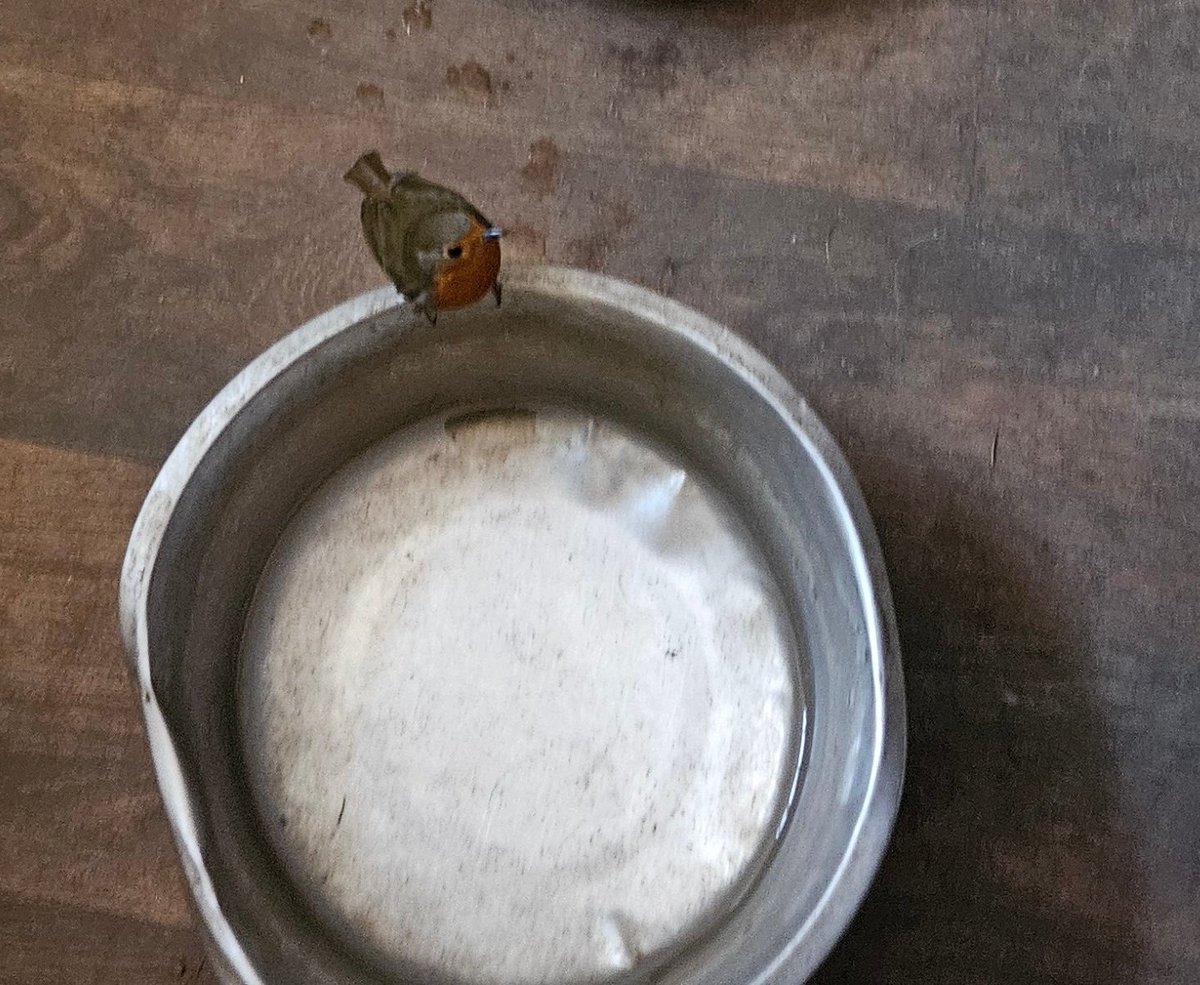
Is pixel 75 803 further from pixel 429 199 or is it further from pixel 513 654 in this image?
pixel 429 199

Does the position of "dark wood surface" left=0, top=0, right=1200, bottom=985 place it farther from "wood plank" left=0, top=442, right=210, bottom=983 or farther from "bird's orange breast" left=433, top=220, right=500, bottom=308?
"bird's orange breast" left=433, top=220, right=500, bottom=308

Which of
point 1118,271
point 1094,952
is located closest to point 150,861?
point 1094,952

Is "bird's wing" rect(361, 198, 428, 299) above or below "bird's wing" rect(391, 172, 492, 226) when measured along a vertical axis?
below

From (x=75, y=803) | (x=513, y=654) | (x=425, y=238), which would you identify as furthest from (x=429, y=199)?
(x=75, y=803)

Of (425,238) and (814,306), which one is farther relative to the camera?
(814,306)

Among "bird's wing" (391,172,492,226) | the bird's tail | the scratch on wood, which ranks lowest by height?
the scratch on wood

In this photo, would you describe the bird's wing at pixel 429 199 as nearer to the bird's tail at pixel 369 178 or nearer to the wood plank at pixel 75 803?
the bird's tail at pixel 369 178

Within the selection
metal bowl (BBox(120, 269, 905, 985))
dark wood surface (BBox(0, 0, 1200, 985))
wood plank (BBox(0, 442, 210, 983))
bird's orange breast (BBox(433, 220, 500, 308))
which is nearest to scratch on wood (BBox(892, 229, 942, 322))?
dark wood surface (BBox(0, 0, 1200, 985))
